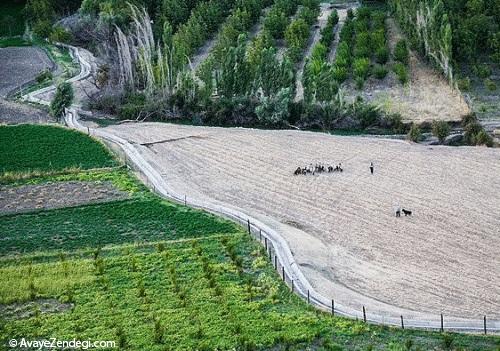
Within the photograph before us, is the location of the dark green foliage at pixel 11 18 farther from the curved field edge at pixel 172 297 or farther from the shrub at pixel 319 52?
the curved field edge at pixel 172 297

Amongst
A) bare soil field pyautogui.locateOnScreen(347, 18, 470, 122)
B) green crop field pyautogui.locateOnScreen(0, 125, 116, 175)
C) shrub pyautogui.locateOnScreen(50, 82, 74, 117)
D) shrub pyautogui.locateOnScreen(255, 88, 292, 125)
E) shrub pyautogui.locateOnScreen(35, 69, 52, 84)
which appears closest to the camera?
green crop field pyautogui.locateOnScreen(0, 125, 116, 175)

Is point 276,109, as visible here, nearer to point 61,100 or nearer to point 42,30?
point 61,100

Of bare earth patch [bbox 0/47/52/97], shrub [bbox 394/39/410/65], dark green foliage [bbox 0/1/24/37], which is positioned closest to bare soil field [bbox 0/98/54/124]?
bare earth patch [bbox 0/47/52/97]

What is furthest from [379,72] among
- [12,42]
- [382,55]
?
[12,42]

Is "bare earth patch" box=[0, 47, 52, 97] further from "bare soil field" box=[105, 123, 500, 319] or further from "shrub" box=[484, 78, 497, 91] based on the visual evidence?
"shrub" box=[484, 78, 497, 91]

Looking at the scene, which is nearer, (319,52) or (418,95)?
(418,95)

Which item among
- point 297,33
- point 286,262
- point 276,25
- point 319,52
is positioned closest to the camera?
point 286,262
